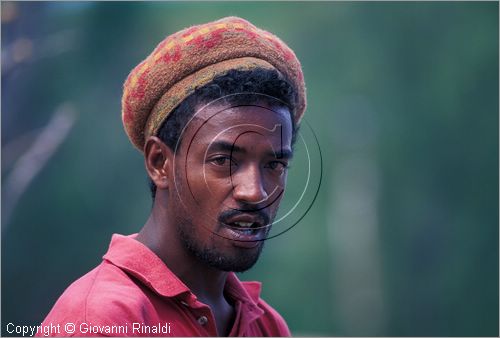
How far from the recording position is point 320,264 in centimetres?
886

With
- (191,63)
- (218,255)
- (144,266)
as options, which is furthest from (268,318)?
(191,63)

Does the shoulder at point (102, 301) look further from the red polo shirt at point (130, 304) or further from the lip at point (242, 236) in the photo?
the lip at point (242, 236)

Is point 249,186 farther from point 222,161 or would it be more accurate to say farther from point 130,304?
point 130,304

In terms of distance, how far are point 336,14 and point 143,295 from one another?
7.84m

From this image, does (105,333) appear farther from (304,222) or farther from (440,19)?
(440,19)

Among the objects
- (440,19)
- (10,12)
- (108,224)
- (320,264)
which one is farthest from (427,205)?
(10,12)

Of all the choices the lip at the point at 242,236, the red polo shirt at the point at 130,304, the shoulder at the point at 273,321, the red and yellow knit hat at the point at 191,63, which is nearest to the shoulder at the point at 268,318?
the shoulder at the point at 273,321

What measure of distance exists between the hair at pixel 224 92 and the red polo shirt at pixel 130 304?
32cm

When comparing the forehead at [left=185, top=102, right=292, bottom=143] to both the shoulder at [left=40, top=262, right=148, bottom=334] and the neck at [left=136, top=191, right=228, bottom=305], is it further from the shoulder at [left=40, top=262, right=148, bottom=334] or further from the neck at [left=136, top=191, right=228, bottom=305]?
the shoulder at [left=40, top=262, right=148, bottom=334]

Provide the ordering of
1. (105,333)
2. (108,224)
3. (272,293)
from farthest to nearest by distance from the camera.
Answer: (272,293) < (108,224) < (105,333)

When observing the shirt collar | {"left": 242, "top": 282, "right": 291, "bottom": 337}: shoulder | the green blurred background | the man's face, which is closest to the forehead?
the man's face

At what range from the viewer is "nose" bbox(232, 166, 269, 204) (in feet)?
6.35

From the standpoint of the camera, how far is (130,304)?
1.81m

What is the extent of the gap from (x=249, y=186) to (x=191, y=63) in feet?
1.26
